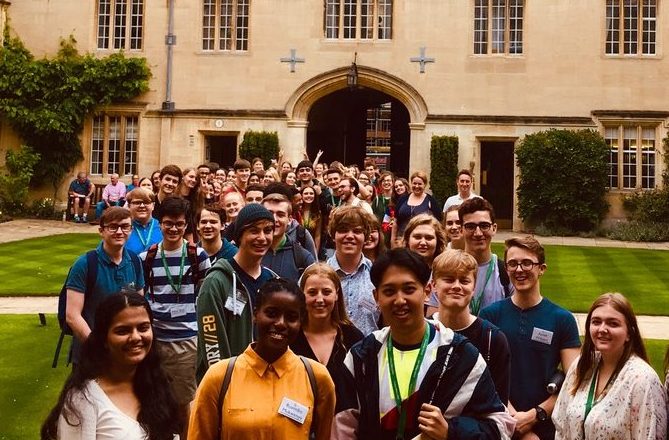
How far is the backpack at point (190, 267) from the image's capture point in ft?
16.6

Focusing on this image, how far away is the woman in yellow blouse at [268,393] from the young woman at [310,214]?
4.35 m

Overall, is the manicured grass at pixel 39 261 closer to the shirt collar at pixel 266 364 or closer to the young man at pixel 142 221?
the young man at pixel 142 221

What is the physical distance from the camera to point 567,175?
746 inches

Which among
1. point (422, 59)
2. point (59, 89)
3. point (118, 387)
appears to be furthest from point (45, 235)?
point (118, 387)

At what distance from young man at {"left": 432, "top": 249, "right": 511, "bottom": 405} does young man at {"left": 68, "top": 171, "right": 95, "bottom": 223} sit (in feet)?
58.9

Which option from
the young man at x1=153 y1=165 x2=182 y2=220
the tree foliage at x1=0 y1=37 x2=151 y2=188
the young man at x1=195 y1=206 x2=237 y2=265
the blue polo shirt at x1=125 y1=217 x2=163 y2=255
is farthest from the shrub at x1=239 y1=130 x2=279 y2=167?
the young man at x1=195 y1=206 x2=237 y2=265

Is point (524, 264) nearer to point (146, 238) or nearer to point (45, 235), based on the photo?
point (146, 238)

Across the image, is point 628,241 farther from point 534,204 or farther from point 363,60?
point 363,60

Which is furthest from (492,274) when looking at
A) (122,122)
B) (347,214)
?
(122,122)

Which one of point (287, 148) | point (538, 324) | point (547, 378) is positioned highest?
point (287, 148)

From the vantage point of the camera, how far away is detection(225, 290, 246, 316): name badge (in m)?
3.91

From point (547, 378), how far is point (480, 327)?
0.74 meters

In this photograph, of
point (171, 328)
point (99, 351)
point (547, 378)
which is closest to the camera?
point (99, 351)

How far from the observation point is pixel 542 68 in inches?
776
